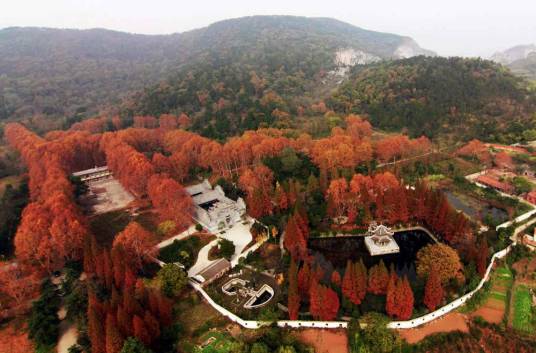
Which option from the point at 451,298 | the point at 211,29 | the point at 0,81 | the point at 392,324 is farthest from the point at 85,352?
the point at 211,29

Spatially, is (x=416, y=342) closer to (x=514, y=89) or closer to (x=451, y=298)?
(x=451, y=298)

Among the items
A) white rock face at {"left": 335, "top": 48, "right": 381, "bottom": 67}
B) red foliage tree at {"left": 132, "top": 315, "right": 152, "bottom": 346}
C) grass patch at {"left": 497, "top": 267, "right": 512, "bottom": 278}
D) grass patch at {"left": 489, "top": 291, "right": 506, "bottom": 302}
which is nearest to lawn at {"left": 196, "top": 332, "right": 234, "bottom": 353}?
red foliage tree at {"left": 132, "top": 315, "right": 152, "bottom": 346}

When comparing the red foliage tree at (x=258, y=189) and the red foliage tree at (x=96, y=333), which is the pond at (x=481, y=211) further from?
the red foliage tree at (x=96, y=333)

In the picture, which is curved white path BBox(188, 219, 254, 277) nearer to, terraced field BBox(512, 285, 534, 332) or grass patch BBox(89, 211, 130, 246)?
grass patch BBox(89, 211, 130, 246)

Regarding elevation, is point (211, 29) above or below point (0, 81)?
above

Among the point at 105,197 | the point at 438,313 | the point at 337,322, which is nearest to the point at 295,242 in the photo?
the point at 337,322

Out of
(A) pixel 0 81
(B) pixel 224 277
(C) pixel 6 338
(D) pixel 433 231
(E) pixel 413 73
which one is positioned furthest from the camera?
(A) pixel 0 81

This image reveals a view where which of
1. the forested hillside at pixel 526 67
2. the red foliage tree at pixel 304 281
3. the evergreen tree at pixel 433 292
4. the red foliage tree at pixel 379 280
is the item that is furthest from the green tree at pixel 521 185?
the forested hillside at pixel 526 67
